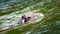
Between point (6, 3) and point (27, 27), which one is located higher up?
point (6, 3)

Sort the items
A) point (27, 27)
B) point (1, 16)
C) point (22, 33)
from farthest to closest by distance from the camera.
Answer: point (1, 16) < point (27, 27) < point (22, 33)

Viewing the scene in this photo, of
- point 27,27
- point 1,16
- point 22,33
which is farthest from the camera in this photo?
point 1,16

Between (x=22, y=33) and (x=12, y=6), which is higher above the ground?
(x=12, y=6)

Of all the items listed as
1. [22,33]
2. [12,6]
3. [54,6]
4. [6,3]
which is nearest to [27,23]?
[22,33]

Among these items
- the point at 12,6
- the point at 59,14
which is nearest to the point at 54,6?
the point at 59,14

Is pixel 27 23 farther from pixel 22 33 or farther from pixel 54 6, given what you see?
pixel 54 6

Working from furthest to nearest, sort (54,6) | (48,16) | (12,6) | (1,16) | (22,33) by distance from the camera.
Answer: (12,6) → (54,6) → (1,16) → (48,16) → (22,33)

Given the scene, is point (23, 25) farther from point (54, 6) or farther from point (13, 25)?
point (54, 6)

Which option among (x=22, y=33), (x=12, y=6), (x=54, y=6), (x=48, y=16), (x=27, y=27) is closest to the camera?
(x=22, y=33)

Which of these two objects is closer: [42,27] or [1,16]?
[42,27]
